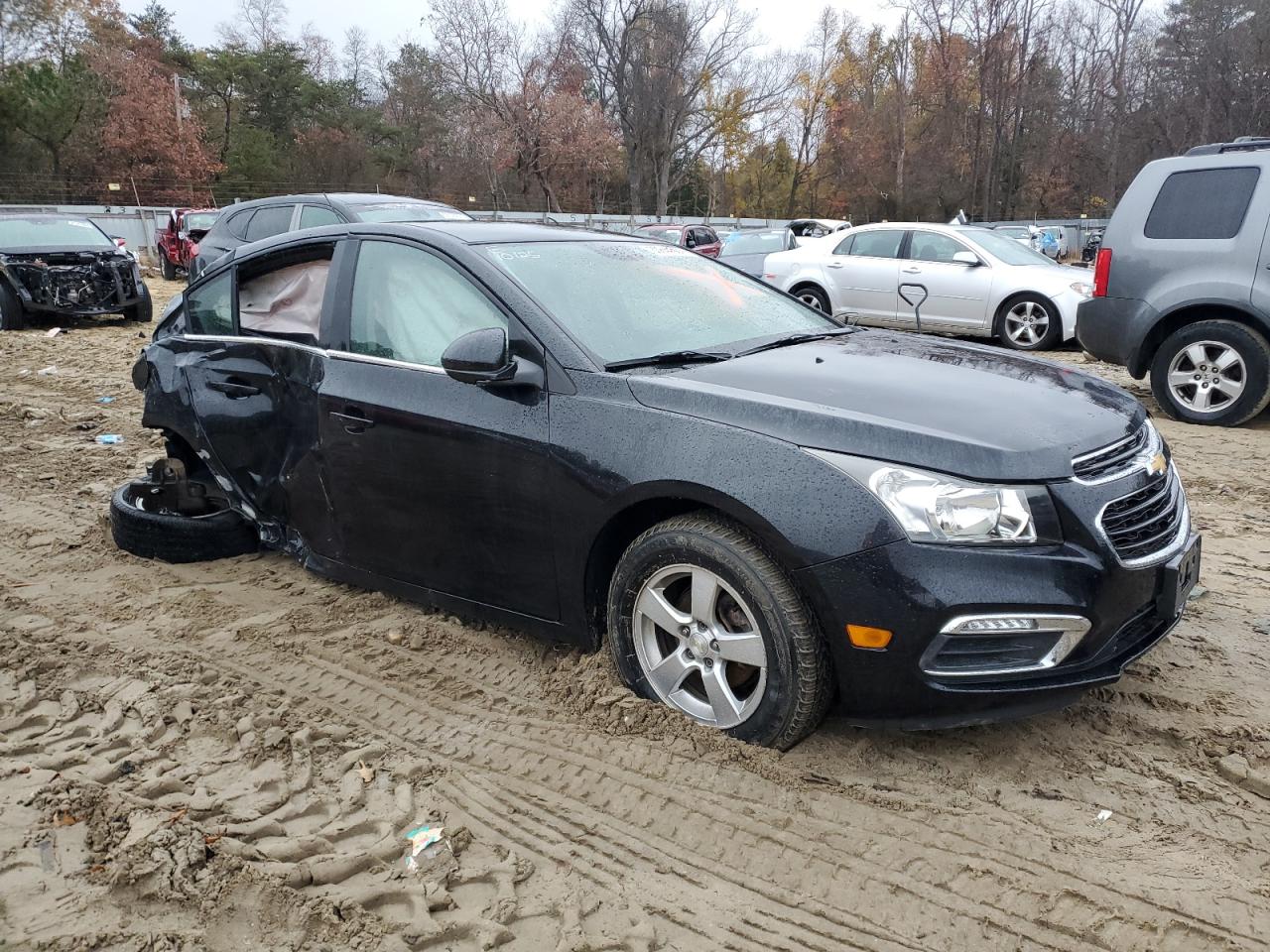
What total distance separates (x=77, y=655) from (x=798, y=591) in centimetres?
281

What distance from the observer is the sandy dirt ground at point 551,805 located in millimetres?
2289

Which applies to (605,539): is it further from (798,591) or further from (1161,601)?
(1161,601)

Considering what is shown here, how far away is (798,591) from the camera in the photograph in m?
→ 2.74

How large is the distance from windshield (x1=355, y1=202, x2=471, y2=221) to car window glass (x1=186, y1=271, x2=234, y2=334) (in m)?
5.74

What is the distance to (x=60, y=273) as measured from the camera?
13.0 meters

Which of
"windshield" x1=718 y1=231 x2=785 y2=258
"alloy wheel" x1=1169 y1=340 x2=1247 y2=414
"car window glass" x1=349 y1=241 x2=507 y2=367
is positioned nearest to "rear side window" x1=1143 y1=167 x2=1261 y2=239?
"alloy wheel" x1=1169 y1=340 x2=1247 y2=414

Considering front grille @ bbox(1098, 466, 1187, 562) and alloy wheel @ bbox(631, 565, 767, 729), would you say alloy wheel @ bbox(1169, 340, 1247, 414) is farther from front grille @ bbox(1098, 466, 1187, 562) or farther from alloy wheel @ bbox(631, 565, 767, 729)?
alloy wheel @ bbox(631, 565, 767, 729)

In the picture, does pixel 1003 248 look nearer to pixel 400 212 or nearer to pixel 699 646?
pixel 400 212

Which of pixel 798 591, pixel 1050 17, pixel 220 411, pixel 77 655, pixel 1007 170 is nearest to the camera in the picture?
pixel 798 591

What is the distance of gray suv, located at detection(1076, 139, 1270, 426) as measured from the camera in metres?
7.00

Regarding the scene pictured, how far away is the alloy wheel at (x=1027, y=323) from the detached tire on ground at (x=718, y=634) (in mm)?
9453

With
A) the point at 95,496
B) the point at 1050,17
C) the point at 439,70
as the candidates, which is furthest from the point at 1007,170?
the point at 95,496

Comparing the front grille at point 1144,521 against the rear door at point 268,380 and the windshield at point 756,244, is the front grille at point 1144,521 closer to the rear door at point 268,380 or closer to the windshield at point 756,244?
the rear door at point 268,380

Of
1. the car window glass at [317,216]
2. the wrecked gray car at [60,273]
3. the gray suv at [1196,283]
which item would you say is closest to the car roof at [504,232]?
the gray suv at [1196,283]
